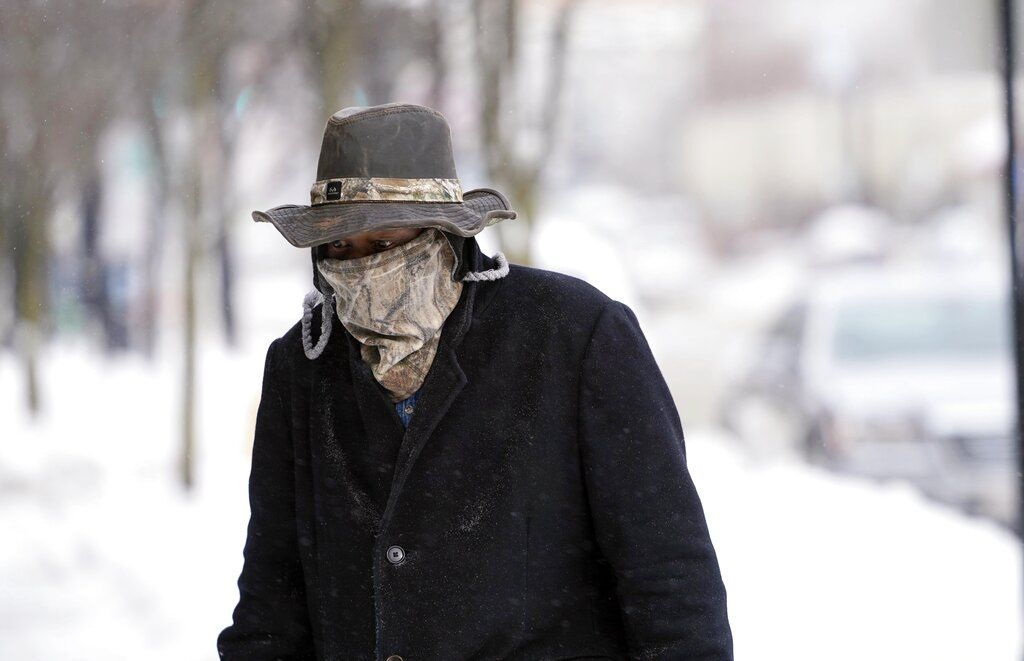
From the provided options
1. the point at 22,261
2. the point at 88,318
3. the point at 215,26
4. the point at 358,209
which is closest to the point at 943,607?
the point at 358,209

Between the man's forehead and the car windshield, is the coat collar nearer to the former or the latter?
the man's forehead

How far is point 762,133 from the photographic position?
26203 millimetres

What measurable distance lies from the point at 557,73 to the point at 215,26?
2209 mm

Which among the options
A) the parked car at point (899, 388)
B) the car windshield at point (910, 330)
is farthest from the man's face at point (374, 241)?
the car windshield at point (910, 330)

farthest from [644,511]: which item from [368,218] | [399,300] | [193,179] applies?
[193,179]

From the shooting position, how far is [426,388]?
1.96 meters

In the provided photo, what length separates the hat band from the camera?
190cm

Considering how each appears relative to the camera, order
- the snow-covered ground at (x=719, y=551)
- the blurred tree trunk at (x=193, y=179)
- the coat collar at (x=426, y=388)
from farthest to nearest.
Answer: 1. the blurred tree trunk at (x=193, y=179)
2. the snow-covered ground at (x=719, y=551)
3. the coat collar at (x=426, y=388)

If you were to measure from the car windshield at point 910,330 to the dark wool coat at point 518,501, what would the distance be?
6902mm

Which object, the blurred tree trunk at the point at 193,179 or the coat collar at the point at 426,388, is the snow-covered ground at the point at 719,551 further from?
the coat collar at the point at 426,388

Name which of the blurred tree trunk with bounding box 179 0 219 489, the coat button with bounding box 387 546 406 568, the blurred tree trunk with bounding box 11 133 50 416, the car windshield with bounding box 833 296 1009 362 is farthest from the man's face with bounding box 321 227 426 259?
the blurred tree trunk with bounding box 11 133 50 416

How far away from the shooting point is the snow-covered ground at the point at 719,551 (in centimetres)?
532

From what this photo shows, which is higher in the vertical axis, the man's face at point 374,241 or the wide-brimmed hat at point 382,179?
the wide-brimmed hat at point 382,179

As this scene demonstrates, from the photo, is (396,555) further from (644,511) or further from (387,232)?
(387,232)
